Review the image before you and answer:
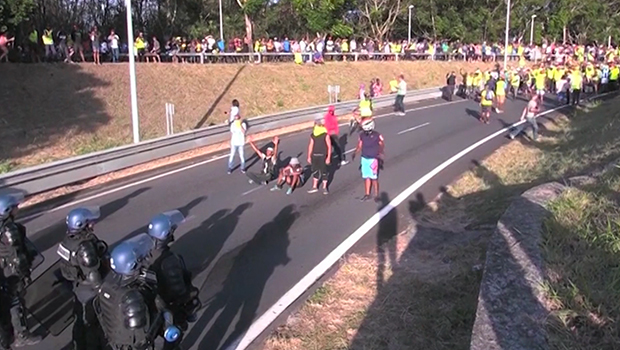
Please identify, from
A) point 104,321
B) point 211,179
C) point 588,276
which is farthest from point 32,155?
point 588,276

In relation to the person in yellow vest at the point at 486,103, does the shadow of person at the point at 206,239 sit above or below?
below

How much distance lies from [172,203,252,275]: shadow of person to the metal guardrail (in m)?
4.13

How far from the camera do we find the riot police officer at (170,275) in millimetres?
4926

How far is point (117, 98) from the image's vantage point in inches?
965

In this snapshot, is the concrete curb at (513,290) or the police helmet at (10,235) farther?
the police helmet at (10,235)

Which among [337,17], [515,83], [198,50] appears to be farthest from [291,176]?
[337,17]

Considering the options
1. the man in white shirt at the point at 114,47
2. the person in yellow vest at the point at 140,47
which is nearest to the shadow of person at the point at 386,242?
the man in white shirt at the point at 114,47

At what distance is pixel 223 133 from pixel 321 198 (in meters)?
8.25

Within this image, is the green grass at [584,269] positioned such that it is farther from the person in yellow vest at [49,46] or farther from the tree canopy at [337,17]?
the person in yellow vest at [49,46]

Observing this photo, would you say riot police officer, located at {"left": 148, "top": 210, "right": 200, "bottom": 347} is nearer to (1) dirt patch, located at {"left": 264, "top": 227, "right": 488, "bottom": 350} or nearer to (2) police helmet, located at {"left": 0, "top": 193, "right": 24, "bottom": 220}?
(1) dirt patch, located at {"left": 264, "top": 227, "right": 488, "bottom": 350}

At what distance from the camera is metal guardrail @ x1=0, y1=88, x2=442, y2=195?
12414 mm

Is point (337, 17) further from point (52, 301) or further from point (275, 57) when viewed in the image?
point (52, 301)

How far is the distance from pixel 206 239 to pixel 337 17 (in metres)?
41.5

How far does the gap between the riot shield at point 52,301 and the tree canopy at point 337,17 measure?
20798 millimetres
